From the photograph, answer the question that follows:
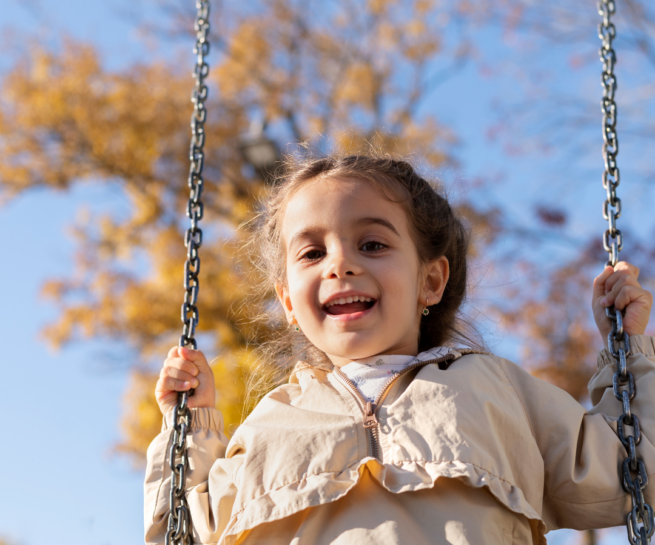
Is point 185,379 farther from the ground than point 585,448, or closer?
farther from the ground

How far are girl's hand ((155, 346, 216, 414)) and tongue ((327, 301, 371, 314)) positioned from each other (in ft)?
1.44

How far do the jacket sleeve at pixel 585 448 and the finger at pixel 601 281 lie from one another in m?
0.22

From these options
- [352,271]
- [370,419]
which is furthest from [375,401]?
[352,271]

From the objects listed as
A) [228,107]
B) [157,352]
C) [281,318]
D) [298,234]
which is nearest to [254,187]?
[228,107]

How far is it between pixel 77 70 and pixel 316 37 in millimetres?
3166

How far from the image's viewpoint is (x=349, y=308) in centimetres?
187

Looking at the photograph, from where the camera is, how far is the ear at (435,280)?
6.96 feet

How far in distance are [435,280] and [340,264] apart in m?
0.47

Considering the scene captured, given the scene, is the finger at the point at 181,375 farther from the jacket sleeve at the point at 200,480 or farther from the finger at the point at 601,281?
the finger at the point at 601,281

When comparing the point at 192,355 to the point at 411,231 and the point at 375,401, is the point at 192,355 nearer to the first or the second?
the point at 375,401

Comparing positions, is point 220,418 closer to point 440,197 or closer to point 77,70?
point 440,197

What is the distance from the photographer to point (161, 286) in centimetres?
827

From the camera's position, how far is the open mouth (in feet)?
6.09

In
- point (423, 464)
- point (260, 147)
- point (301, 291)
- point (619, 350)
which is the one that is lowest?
point (423, 464)
